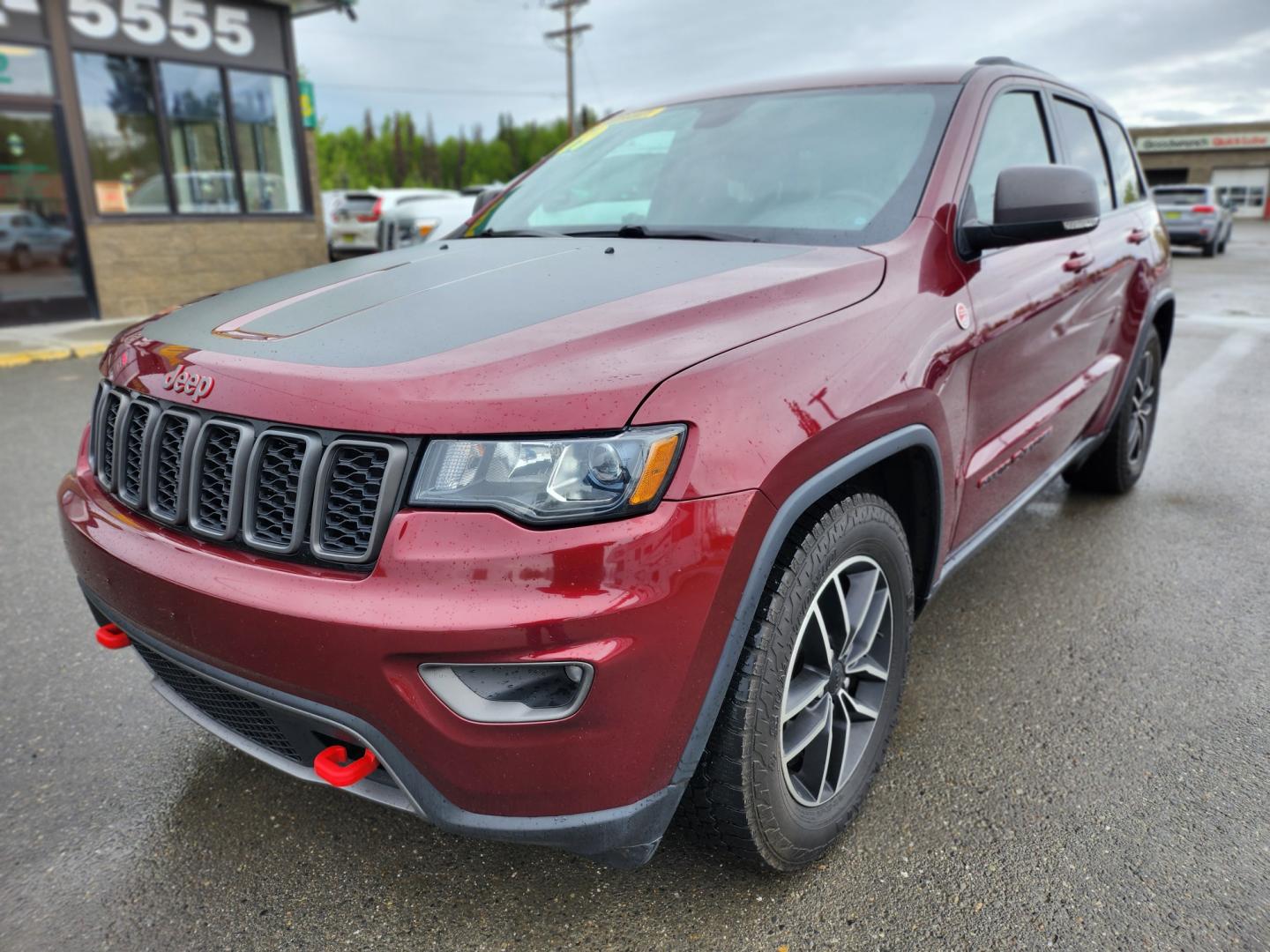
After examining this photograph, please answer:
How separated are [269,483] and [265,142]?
1274 centimetres

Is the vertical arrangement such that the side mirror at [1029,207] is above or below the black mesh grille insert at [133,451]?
above

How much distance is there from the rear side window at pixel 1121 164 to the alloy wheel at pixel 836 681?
9.07ft

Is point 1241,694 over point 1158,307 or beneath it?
beneath

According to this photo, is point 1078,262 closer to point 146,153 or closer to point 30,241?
point 30,241

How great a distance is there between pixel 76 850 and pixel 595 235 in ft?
6.59

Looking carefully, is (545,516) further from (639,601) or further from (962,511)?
(962,511)

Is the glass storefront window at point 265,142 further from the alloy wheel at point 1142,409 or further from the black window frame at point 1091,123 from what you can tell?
the alloy wheel at point 1142,409

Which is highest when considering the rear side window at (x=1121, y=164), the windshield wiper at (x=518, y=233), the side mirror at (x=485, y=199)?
the rear side window at (x=1121, y=164)

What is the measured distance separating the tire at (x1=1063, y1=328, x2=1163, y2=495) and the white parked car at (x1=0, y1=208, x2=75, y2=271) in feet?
36.8

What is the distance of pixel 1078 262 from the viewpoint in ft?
10.3

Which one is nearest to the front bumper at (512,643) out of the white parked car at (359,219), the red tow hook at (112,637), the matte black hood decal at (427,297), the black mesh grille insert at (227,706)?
the black mesh grille insert at (227,706)

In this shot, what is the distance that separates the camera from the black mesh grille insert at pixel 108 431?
80.8 inches

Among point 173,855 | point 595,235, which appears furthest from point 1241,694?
point 173,855

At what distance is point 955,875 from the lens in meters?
1.99
